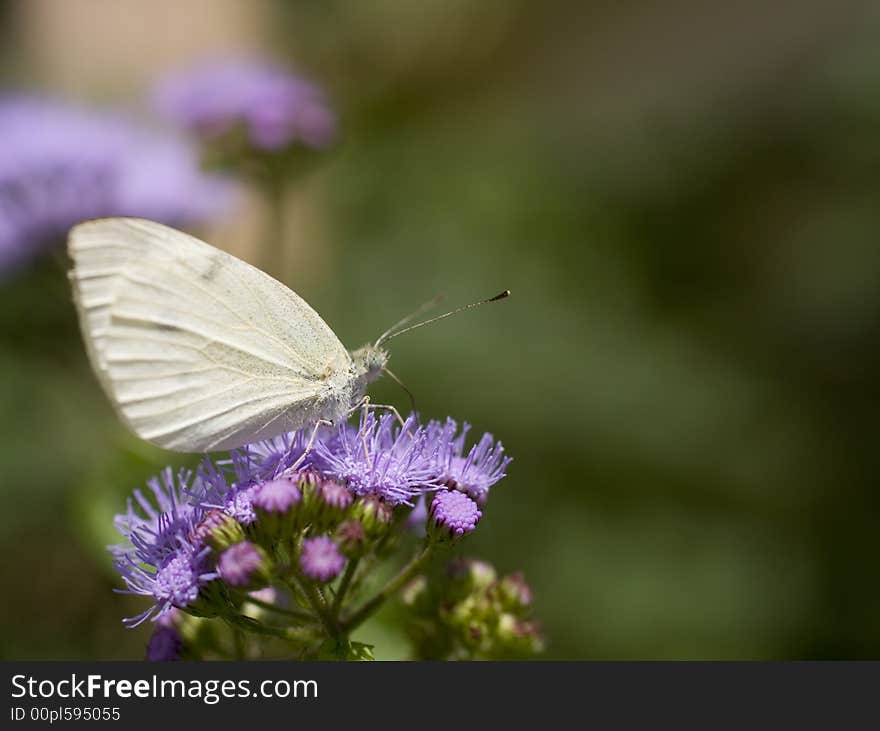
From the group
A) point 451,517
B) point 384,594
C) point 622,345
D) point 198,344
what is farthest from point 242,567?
point 622,345

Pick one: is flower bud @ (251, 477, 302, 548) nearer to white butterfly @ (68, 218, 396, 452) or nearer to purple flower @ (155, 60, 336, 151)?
white butterfly @ (68, 218, 396, 452)

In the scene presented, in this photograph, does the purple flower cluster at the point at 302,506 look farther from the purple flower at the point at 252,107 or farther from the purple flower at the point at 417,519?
the purple flower at the point at 252,107

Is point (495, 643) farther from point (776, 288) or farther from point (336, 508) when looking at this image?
point (776, 288)

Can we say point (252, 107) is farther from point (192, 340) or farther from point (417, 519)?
point (417, 519)

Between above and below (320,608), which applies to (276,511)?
above

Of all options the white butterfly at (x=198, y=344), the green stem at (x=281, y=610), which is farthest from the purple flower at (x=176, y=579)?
the white butterfly at (x=198, y=344)

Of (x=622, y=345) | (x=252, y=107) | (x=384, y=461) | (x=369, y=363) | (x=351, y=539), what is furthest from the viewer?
(x=622, y=345)

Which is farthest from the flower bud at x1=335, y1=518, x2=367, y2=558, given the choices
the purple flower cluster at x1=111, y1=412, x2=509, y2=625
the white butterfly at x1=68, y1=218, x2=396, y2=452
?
the white butterfly at x1=68, y1=218, x2=396, y2=452
